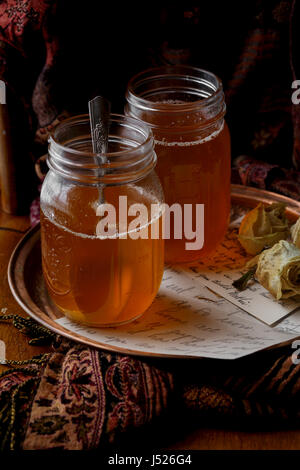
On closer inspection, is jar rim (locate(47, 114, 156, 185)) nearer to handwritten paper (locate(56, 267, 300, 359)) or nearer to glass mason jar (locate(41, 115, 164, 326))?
glass mason jar (locate(41, 115, 164, 326))

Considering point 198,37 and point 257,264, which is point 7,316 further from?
point 198,37

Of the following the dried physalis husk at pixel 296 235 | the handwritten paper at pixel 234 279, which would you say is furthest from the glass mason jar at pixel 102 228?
the dried physalis husk at pixel 296 235

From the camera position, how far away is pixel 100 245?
2.92 feet

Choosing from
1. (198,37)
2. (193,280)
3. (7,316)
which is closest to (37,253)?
(7,316)

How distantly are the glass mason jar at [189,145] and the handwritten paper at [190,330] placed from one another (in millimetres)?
90

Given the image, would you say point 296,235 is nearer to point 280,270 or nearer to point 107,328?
point 280,270

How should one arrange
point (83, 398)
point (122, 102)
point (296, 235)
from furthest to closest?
point (122, 102) → point (296, 235) → point (83, 398)

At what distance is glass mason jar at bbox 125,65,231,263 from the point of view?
101 centimetres

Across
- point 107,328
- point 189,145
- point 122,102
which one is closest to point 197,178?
point 189,145

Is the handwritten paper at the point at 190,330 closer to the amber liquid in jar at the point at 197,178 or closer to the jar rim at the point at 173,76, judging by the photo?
the amber liquid in jar at the point at 197,178

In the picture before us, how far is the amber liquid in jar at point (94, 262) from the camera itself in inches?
35.3

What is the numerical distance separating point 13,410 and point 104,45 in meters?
0.71

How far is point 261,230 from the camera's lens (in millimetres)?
1118

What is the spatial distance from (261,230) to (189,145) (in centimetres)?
20
